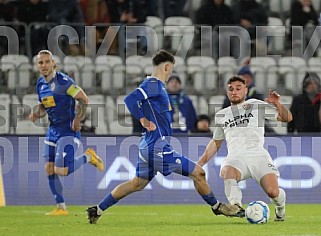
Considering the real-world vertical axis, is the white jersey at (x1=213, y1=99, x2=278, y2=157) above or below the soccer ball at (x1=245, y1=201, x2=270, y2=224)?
above

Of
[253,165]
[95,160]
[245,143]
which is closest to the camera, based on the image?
[253,165]

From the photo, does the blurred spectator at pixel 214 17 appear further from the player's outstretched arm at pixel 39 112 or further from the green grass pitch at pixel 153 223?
the player's outstretched arm at pixel 39 112

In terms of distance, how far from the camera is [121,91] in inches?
676

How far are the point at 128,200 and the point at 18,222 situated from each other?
13.0ft

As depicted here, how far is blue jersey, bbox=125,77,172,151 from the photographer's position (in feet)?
36.7

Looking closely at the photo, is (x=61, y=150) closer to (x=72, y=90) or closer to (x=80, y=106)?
(x=80, y=106)

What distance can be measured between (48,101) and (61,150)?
0.70 m

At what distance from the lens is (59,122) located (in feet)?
45.5

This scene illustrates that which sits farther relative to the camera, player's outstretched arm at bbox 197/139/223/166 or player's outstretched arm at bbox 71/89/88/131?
player's outstretched arm at bbox 71/89/88/131

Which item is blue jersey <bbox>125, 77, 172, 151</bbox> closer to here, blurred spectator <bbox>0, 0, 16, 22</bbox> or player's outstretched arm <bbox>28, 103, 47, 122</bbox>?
player's outstretched arm <bbox>28, 103, 47, 122</bbox>

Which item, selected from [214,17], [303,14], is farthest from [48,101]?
[303,14]

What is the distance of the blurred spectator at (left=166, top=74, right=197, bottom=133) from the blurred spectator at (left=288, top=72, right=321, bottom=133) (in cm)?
163

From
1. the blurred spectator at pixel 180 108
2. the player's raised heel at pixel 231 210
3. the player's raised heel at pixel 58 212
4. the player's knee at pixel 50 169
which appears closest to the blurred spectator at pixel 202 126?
the blurred spectator at pixel 180 108

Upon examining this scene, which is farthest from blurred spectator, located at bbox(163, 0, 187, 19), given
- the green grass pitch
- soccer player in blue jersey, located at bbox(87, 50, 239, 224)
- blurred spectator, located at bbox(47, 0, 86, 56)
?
soccer player in blue jersey, located at bbox(87, 50, 239, 224)
